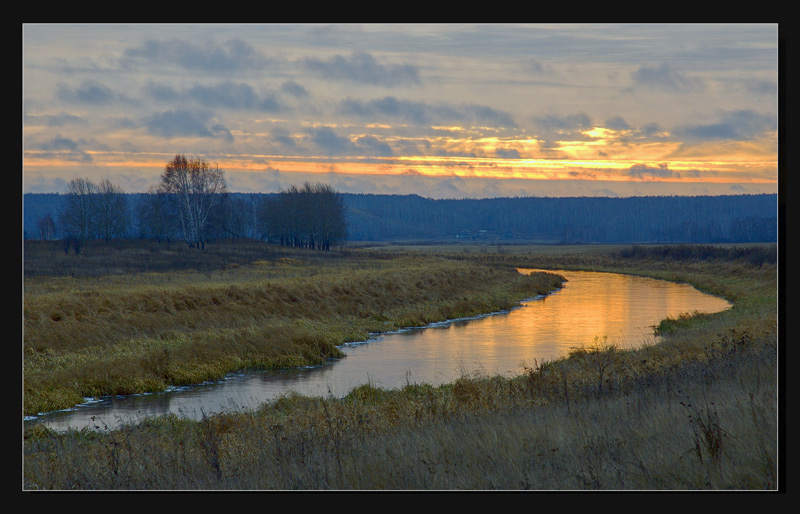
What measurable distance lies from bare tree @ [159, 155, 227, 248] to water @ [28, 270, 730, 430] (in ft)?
136

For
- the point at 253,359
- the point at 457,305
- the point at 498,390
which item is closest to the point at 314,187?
the point at 457,305

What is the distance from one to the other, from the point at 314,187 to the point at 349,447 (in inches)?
4325

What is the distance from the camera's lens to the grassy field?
26.5 feet

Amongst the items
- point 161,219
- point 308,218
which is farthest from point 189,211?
point 308,218

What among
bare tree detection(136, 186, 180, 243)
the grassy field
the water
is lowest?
the water

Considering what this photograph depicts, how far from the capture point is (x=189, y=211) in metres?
71.1

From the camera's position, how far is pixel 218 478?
8.62 m

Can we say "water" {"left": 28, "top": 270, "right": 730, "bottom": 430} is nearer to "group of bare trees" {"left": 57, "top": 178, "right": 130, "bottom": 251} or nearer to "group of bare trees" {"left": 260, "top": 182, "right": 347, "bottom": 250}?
"group of bare trees" {"left": 57, "top": 178, "right": 130, "bottom": 251}

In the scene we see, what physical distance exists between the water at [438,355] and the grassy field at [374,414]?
1139mm

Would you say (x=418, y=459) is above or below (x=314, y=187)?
below

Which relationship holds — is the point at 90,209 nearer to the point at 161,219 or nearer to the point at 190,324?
the point at 161,219

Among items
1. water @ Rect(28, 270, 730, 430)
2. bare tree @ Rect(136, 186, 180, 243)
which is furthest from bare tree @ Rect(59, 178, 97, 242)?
water @ Rect(28, 270, 730, 430)
